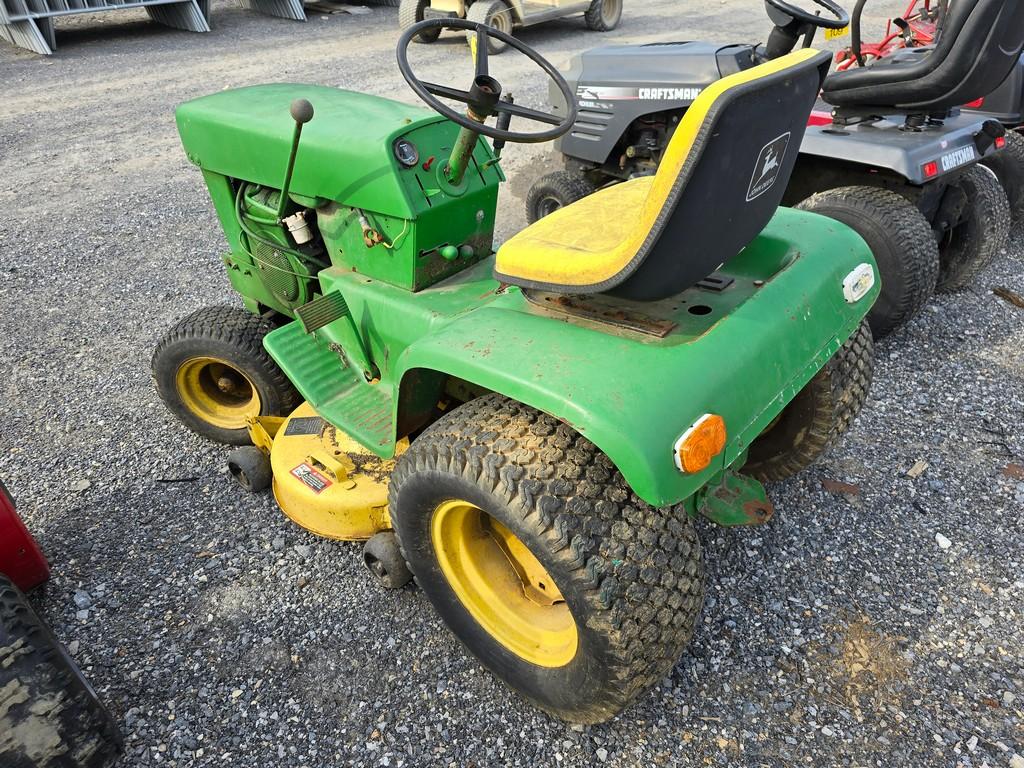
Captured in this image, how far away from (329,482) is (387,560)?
33cm

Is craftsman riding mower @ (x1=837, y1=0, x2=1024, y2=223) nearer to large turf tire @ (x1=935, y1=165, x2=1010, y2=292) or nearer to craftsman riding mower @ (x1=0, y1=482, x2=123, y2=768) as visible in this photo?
large turf tire @ (x1=935, y1=165, x2=1010, y2=292)

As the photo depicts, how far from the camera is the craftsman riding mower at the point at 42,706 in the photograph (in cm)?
153

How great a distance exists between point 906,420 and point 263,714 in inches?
99.6

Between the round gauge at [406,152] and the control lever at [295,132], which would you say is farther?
the round gauge at [406,152]

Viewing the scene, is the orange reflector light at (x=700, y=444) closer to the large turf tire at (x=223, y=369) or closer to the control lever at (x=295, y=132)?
the control lever at (x=295, y=132)

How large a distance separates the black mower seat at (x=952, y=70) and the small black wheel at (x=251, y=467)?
312cm

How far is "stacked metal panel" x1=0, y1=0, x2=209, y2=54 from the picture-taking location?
8.58m

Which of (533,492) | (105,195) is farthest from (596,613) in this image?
(105,195)

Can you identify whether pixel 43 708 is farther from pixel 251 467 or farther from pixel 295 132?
pixel 295 132

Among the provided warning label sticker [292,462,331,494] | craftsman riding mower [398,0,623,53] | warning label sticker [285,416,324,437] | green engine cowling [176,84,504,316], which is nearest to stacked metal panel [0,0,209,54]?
craftsman riding mower [398,0,623,53]

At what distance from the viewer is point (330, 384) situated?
94.0 inches

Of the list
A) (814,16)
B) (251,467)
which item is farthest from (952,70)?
(251,467)

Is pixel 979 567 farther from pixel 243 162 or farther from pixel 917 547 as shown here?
pixel 243 162

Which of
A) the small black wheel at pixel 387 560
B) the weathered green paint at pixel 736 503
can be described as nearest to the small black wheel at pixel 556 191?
the weathered green paint at pixel 736 503
